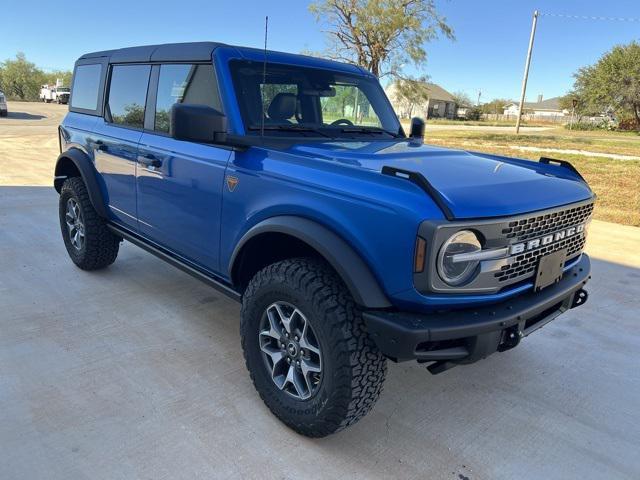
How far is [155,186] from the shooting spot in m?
3.36

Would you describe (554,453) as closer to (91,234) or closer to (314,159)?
(314,159)

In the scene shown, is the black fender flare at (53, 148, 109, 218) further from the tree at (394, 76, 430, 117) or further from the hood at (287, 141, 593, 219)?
the tree at (394, 76, 430, 117)

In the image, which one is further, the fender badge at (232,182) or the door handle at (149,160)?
the door handle at (149,160)

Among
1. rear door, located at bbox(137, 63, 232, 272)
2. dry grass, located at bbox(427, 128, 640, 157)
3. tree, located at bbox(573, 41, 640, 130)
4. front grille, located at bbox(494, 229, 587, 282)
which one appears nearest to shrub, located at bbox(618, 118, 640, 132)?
tree, located at bbox(573, 41, 640, 130)

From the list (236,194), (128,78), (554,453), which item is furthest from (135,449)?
(128,78)

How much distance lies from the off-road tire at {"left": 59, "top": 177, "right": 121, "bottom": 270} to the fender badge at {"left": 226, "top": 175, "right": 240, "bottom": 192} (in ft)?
6.74

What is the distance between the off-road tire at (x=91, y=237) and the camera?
13.9 ft

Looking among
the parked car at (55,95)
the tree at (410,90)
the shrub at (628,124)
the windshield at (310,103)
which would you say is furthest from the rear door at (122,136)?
the shrub at (628,124)

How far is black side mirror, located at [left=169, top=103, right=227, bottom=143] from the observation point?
8.20 feet

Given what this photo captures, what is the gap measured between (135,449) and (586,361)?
9.37 ft

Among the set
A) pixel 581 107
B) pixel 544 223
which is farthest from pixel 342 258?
pixel 581 107

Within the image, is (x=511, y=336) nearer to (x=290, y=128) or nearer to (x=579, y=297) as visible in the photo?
(x=579, y=297)

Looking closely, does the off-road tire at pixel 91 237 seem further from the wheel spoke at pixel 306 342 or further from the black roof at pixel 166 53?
the wheel spoke at pixel 306 342

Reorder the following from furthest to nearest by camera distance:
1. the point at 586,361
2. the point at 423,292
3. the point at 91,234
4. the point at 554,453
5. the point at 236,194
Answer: the point at 91,234 → the point at 586,361 → the point at 236,194 → the point at 554,453 → the point at 423,292
